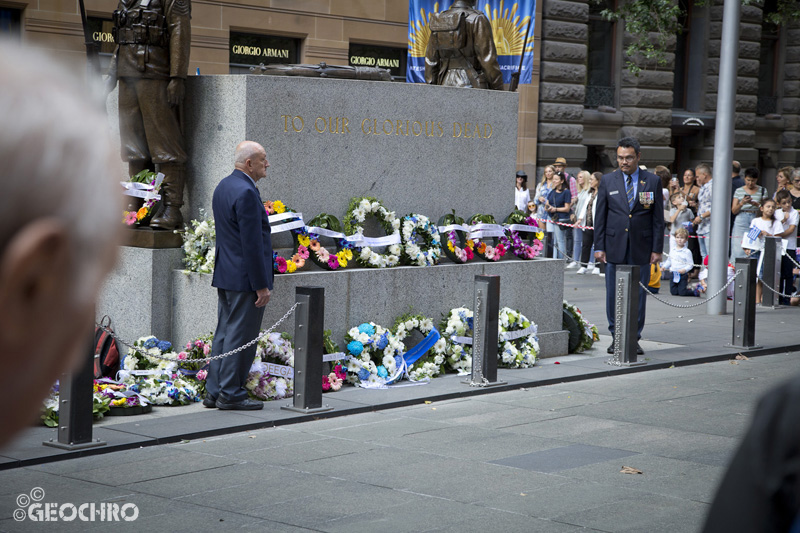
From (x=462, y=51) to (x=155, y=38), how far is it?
3705mm

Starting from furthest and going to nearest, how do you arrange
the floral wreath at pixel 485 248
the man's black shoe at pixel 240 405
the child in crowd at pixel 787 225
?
the child in crowd at pixel 787 225
the floral wreath at pixel 485 248
the man's black shoe at pixel 240 405

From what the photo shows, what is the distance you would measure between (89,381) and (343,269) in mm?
3524


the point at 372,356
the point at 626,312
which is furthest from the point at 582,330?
the point at 372,356

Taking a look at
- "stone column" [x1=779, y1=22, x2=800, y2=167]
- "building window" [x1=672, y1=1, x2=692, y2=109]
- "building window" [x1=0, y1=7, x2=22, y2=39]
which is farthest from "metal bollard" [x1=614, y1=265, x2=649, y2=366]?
"stone column" [x1=779, y1=22, x2=800, y2=167]

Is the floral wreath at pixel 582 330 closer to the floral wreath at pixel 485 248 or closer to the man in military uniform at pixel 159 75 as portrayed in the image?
the floral wreath at pixel 485 248

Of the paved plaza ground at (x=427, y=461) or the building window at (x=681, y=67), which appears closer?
the paved plaza ground at (x=427, y=461)

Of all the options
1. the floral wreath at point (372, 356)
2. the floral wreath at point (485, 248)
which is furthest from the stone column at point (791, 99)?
the floral wreath at point (372, 356)

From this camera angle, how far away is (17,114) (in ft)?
2.63

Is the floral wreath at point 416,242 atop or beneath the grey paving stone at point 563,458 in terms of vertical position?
atop

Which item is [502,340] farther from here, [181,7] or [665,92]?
[665,92]

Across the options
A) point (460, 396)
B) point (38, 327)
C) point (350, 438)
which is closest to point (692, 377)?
point (460, 396)

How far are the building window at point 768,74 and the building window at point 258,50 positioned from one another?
18.3m

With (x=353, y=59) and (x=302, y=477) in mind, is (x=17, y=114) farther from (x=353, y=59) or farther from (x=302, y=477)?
(x=353, y=59)

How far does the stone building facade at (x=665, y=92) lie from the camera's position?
25625mm
